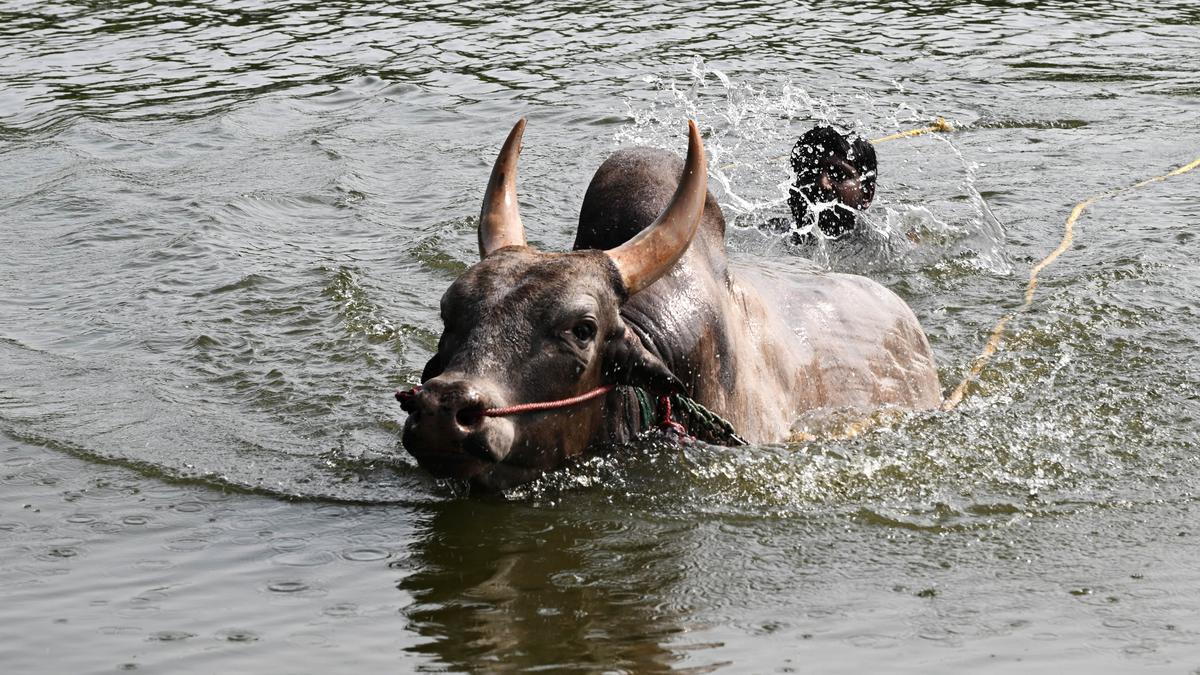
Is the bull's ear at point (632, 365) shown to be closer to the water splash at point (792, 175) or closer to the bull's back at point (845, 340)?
the bull's back at point (845, 340)

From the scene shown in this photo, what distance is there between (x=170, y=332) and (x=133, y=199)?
9.37 ft

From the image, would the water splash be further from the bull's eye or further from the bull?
the bull's eye

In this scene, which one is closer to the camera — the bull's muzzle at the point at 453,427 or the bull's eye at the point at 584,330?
the bull's muzzle at the point at 453,427

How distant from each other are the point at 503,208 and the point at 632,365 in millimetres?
971

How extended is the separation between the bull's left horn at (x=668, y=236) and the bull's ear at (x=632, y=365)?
0.21 meters

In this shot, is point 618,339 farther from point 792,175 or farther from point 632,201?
point 792,175

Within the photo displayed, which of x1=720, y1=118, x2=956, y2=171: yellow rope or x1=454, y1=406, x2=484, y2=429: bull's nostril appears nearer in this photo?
x1=454, y1=406, x2=484, y2=429: bull's nostril

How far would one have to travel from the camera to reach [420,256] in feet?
32.7

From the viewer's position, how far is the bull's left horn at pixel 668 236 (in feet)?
18.9

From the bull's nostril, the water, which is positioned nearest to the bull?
the bull's nostril

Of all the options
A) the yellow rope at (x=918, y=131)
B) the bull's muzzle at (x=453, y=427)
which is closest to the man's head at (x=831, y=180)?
the yellow rope at (x=918, y=131)

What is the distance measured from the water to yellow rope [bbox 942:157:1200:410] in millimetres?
85

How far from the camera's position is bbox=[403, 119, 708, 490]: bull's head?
5.11 meters

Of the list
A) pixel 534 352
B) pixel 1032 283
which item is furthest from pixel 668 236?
pixel 1032 283
